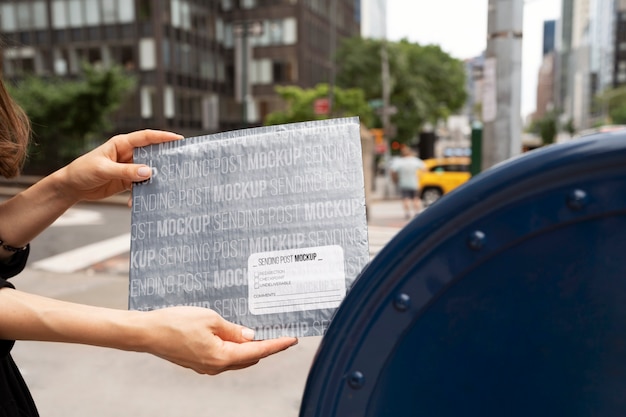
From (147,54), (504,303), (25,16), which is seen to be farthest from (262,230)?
(25,16)

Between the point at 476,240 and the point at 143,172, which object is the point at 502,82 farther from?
the point at 476,240

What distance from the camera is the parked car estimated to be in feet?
65.9

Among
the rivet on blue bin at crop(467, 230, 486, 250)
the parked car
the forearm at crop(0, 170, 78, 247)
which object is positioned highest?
the rivet on blue bin at crop(467, 230, 486, 250)

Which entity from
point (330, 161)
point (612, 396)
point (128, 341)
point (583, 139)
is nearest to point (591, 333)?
point (612, 396)

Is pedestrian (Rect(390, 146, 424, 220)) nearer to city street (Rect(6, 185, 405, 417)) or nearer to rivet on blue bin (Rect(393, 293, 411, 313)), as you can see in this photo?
city street (Rect(6, 185, 405, 417))

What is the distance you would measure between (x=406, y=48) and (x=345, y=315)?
4837cm

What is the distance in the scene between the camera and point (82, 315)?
3.51ft

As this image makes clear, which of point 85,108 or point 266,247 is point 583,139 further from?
point 85,108

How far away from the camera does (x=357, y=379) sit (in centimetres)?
100

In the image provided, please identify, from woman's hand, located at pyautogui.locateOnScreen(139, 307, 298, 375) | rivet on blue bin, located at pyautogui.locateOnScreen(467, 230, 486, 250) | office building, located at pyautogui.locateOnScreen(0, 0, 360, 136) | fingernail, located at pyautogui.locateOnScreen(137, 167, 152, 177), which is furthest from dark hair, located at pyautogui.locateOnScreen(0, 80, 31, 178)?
office building, located at pyautogui.locateOnScreen(0, 0, 360, 136)

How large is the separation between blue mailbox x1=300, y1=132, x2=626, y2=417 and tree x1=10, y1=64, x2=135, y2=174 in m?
25.5

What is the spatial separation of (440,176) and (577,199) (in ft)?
64.4

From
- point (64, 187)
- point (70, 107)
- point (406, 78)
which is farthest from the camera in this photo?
point (406, 78)

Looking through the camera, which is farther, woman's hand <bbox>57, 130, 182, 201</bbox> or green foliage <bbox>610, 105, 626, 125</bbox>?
green foliage <bbox>610, 105, 626, 125</bbox>
